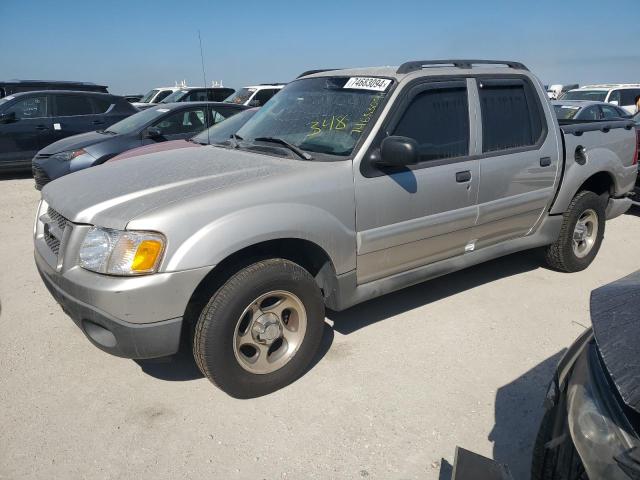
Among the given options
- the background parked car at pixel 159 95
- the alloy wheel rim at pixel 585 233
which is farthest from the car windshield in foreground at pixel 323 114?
the background parked car at pixel 159 95

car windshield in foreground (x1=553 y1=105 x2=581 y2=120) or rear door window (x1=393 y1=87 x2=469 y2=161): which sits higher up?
rear door window (x1=393 y1=87 x2=469 y2=161)

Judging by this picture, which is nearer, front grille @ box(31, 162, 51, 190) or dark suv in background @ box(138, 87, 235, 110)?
front grille @ box(31, 162, 51, 190)

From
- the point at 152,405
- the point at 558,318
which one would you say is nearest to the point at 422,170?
the point at 558,318

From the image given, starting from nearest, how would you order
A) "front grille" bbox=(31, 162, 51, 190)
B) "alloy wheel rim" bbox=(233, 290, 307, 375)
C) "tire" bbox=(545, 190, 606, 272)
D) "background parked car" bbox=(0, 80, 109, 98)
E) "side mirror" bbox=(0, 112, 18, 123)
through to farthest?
"alloy wheel rim" bbox=(233, 290, 307, 375) → "tire" bbox=(545, 190, 606, 272) → "front grille" bbox=(31, 162, 51, 190) → "side mirror" bbox=(0, 112, 18, 123) → "background parked car" bbox=(0, 80, 109, 98)

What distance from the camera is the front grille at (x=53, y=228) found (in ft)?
9.44

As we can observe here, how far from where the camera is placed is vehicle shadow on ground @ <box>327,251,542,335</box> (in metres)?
3.92

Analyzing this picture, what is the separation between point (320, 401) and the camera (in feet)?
A: 9.68

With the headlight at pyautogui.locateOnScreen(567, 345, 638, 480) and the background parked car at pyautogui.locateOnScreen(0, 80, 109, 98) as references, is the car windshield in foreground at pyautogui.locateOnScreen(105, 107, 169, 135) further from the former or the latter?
the headlight at pyautogui.locateOnScreen(567, 345, 638, 480)

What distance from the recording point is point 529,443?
8.66 feet

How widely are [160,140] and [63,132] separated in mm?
3523

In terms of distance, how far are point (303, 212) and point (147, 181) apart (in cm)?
92

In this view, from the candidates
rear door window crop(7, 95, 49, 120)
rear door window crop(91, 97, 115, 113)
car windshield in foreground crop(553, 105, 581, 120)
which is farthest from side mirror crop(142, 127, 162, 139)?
car windshield in foreground crop(553, 105, 581, 120)

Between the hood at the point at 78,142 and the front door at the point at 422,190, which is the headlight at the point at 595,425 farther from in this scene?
the hood at the point at 78,142

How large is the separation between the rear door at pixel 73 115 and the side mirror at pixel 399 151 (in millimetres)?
8958
